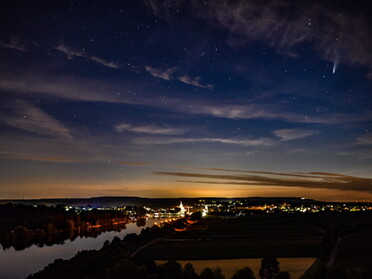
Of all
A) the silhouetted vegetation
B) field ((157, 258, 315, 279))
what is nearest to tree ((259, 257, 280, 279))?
field ((157, 258, 315, 279))

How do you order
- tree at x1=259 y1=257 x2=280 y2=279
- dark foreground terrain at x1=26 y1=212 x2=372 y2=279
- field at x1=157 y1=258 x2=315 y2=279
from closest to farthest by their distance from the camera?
dark foreground terrain at x1=26 y1=212 x2=372 y2=279
tree at x1=259 y1=257 x2=280 y2=279
field at x1=157 y1=258 x2=315 y2=279

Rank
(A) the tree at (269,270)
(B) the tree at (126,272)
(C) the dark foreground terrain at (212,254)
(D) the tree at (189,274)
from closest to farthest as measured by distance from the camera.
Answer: (B) the tree at (126,272) < (C) the dark foreground terrain at (212,254) < (D) the tree at (189,274) < (A) the tree at (269,270)

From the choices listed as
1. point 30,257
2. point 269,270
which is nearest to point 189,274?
point 269,270

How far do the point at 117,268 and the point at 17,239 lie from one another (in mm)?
43068

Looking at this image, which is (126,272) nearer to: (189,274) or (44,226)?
(189,274)

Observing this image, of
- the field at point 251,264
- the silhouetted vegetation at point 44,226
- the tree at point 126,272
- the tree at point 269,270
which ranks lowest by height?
the silhouetted vegetation at point 44,226

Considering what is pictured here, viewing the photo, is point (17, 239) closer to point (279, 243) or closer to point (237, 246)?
point (237, 246)

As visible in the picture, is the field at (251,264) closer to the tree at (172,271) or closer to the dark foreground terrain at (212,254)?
the dark foreground terrain at (212,254)

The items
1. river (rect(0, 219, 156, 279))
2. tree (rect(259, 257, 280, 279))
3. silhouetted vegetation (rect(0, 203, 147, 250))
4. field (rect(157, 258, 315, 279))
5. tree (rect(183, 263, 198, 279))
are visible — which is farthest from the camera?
silhouetted vegetation (rect(0, 203, 147, 250))

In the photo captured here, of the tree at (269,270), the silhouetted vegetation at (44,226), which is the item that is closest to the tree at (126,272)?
the tree at (269,270)

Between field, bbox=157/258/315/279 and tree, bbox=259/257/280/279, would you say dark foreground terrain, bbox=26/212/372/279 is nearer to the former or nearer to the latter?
tree, bbox=259/257/280/279

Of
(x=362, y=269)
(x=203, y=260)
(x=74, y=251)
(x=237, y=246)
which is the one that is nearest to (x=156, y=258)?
(x=203, y=260)

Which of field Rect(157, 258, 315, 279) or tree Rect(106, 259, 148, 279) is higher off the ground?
tree Rect(106, 259, 148, 279)

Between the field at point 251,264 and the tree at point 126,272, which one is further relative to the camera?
the field at point 251,264
